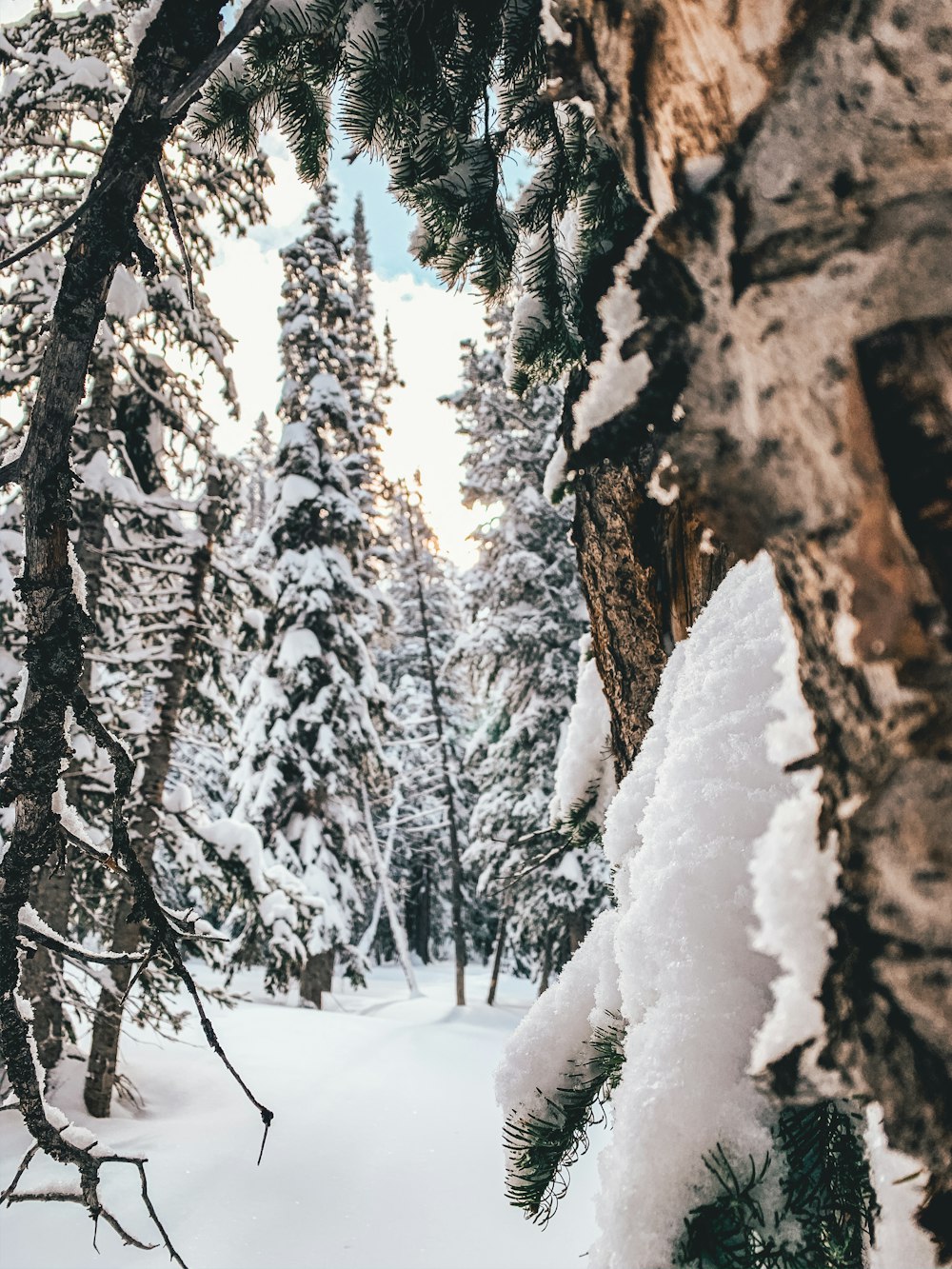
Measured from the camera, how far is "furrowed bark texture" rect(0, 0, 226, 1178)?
4.47 feet

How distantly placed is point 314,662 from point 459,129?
41.7 feet

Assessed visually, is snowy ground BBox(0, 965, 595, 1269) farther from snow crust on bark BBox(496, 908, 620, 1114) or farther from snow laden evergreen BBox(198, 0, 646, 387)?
snow laden evergreen BBox(198, 0, 646, 387)

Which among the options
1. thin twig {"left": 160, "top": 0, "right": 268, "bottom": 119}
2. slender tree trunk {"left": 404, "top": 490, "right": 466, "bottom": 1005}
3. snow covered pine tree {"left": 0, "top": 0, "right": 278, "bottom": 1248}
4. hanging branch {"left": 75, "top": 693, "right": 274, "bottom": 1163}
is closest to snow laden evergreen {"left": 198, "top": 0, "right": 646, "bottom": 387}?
snow covered pine tree {"left": 0, "top": 0, "right": 278, "bottom": 1248}

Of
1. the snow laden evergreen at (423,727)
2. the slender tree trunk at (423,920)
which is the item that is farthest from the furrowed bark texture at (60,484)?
the slender tree trunk at (423,920)

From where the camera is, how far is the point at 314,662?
14328 millimetres

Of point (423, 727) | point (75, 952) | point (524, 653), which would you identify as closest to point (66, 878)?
point (75, 952)

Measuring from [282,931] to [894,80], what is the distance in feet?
27.2

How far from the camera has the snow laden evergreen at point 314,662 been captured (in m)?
14.0

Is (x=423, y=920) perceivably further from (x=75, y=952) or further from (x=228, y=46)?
(x=228, y=46)

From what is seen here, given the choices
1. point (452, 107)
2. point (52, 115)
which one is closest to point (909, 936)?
point (452, 107)

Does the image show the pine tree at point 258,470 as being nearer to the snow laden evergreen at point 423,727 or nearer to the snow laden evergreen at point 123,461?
the snow laden evergreen at point 423,727

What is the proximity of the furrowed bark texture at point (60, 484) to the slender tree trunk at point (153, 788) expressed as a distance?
5.93 metres

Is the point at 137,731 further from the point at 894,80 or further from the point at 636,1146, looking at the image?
the point at 894,80

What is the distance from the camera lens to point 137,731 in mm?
7164
